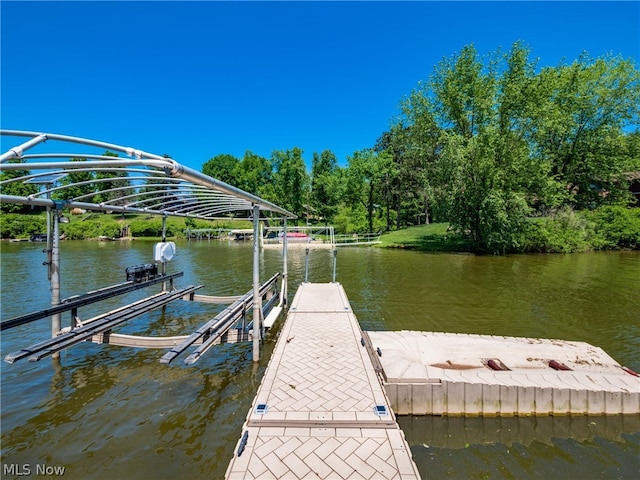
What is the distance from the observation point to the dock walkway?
298 centimetres

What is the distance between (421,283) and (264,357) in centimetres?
997

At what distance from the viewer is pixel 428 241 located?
31.0m

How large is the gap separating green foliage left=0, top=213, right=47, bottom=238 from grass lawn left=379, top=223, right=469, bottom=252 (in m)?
52.5

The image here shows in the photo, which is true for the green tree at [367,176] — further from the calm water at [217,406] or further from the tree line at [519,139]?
the calm water at [217,406]

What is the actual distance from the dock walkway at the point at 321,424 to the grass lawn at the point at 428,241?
956 inches

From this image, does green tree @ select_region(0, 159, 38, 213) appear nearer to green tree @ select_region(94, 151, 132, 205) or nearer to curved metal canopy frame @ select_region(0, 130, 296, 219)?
curved metal canopy frame @ select_region(0, 130, 296, 219)

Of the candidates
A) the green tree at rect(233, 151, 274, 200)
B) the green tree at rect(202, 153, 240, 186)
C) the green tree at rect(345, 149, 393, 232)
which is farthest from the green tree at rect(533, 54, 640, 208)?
the green tree at rect(202, 153, 240, 186)

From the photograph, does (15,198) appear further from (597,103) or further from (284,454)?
(597,103)

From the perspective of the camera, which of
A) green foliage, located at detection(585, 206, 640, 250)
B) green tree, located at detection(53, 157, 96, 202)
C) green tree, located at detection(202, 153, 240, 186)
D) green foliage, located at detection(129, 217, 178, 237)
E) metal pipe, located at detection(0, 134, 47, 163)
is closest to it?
metal pipe, located at detection(0, 134, 47, 163)

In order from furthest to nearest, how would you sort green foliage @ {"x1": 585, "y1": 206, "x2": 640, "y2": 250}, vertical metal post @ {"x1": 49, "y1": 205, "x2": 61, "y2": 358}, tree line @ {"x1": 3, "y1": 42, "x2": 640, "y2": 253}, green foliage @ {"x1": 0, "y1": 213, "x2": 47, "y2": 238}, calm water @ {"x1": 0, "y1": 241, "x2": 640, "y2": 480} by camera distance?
green foliage @ {"x1": 0, "y1": 213, "x2": 47, "y2": 238}, green foliage @ {"x1": 585, "y1": 206, "x2": 640, "y2": 250}, tree line @ {"x1": 3, "y1": 42, "x2": 640, "y2": 253}, vertical metal post @ {"x1": 49, "y1": 205, "x2": 61, "y2": 358}, calm water @ {"x1": 0, "y1": 241, "x2": 640, "y2": 480}

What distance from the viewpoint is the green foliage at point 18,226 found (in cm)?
4631

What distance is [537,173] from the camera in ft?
76.5

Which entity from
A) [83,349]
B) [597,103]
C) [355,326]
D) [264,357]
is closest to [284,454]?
[264,357]

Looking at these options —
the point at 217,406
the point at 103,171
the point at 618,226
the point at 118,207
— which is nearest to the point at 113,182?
the point at 118,207
